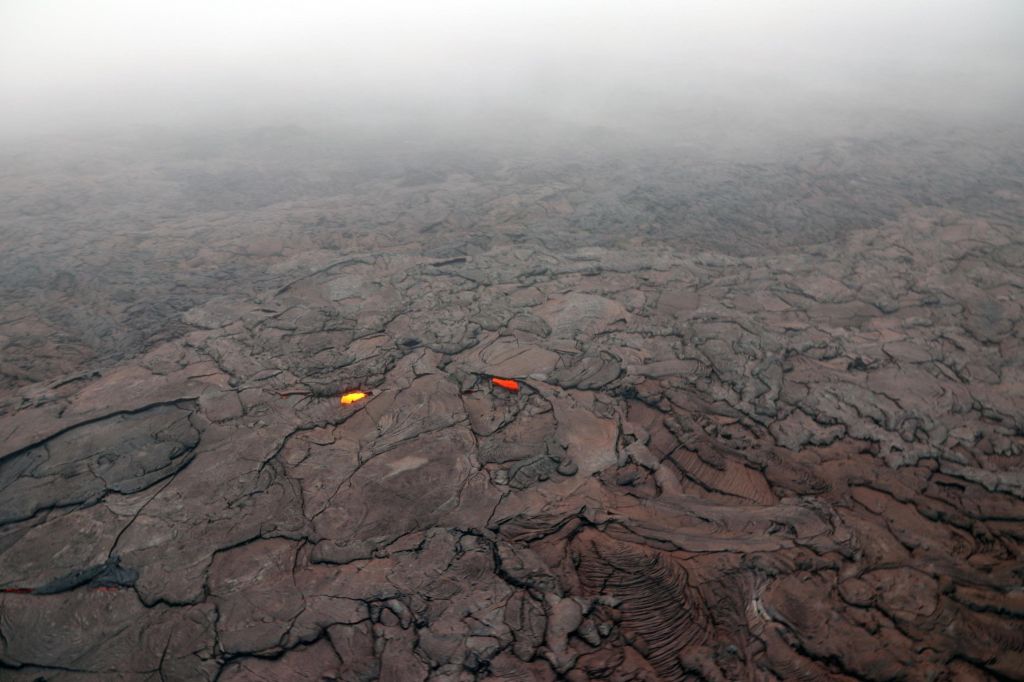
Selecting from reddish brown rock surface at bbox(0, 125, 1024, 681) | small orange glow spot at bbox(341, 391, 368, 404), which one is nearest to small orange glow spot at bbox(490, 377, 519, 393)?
reddish brown rock surface at bbox(0, 125, 1024, 681)

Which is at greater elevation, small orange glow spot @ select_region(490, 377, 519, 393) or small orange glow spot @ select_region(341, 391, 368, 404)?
small orange glow spot @ select_region(490, 377, 519, 393)

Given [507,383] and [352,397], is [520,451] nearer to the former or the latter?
[507,383]

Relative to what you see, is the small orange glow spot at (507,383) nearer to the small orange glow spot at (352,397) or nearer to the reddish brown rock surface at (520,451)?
the reddish brown rock surface at (520,451)

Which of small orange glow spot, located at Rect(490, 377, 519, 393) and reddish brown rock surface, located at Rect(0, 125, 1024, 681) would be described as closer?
reddish brown rock surface, located at Rect(0, 125, 1024, 681)

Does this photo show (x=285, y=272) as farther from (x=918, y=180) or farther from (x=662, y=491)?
(x=918, y=180)

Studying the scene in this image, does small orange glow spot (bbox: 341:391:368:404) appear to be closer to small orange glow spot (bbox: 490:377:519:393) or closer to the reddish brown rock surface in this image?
the reddish brown rock surface

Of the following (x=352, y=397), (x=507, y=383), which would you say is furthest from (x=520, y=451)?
(x=352, y=397)
